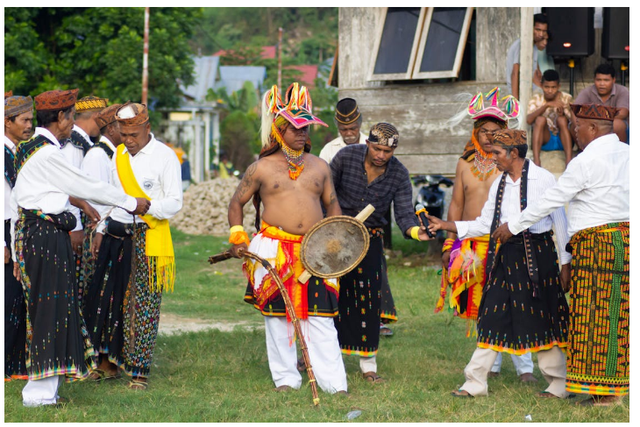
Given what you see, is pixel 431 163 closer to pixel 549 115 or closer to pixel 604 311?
pixel 549 115

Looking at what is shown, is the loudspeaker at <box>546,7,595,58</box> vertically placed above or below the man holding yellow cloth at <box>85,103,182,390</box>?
above

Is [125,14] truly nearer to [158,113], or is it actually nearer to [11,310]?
[158,113]

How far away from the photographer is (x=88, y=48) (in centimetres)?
2370

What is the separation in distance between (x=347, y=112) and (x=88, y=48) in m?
17.3

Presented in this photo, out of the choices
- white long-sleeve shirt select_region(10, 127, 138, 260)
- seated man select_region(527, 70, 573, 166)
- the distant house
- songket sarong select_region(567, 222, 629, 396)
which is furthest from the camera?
the distant house

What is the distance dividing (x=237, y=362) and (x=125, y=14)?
60.0ft

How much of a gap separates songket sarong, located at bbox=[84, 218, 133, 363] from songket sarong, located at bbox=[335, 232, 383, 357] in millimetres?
1714

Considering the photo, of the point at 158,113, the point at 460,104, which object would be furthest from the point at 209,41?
the point at 460,104

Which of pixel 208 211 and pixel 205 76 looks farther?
pixel 205 76

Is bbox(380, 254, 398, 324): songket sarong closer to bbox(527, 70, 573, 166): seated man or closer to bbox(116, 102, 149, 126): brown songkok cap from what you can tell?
bbox(116, 102, 149, 126): brown songkok cap

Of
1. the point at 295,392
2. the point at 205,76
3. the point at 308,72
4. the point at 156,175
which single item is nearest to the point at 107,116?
the point at 156,175

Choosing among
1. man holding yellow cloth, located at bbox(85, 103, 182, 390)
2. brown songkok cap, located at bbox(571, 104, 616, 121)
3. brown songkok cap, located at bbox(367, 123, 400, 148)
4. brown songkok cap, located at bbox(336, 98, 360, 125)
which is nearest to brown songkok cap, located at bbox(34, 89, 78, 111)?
man holding yellow cloth, located at bbox(85, 103, 182, 390)

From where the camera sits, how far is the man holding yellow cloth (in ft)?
21.6

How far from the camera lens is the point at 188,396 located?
6.25 metres
